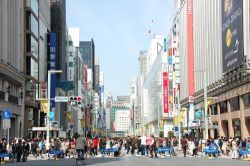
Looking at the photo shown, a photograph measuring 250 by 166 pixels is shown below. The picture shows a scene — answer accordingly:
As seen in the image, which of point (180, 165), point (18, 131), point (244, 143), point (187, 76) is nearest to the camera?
point (180, 165)

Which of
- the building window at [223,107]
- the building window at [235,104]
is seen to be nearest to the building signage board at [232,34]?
the building window at [235,104]

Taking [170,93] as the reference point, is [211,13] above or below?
above

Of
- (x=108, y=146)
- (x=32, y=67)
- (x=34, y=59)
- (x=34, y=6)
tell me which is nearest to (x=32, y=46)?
(x=34, y=59)

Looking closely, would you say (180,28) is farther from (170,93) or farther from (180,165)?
(180,165)

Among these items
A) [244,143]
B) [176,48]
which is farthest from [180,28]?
[244,143]

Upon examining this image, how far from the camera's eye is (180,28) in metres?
110

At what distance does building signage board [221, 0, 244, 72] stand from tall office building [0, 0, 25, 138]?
24.6m

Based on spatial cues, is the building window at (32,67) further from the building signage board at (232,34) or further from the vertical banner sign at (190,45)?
the vertical banner sign at (190,45)

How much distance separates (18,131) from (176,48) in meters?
60.8

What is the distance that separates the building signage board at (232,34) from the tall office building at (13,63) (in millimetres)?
24627

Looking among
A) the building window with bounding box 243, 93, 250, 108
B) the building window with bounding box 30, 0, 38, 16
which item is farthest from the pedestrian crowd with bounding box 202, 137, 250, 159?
the building window with bounding box 30, 0, 38, 16

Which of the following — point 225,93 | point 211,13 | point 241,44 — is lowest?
point 225,93

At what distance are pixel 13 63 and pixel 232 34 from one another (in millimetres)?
25214

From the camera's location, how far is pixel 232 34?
63156 millimetres
